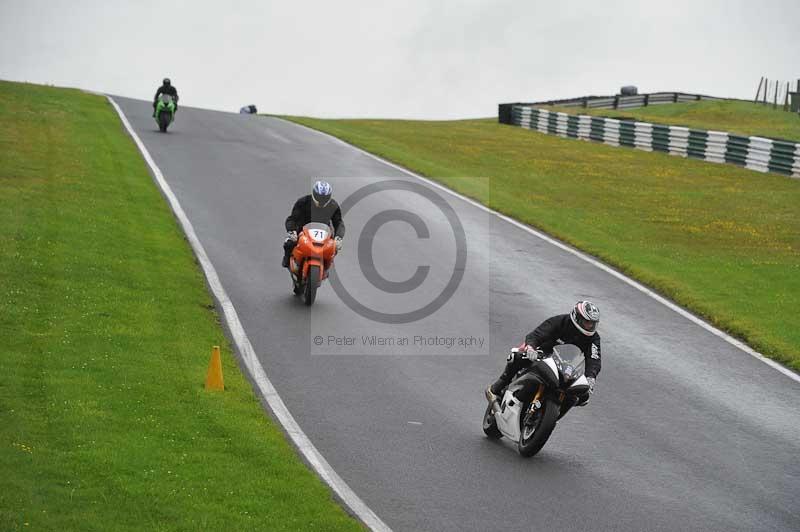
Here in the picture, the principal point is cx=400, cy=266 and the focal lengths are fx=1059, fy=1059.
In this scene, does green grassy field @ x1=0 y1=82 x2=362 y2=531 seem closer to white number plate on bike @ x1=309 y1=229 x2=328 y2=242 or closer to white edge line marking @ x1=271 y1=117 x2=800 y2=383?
white number plate on bike @ x1=309 y1=229 x2=328 y2=242

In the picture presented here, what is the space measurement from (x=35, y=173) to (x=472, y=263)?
10909 millimetres

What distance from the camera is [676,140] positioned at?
4134 centimetres

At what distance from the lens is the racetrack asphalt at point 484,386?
10391mm

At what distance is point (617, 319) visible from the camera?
1770cm

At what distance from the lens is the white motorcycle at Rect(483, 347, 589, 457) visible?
36.9 ft

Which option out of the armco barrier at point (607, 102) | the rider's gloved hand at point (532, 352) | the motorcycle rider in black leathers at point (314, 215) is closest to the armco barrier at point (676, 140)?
the armco barrier at point (607, 102)

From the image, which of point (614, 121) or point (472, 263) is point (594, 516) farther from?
point (614, 121)

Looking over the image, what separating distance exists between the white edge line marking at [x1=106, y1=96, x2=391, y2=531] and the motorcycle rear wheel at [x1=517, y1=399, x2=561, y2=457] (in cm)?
223

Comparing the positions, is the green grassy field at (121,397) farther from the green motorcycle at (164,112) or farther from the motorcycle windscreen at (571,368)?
the green motorcycle at (164,112)

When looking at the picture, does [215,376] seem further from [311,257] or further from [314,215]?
[314,215]

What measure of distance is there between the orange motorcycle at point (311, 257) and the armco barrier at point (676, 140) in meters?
23.2

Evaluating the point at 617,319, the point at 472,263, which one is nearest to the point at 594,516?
the point at 617,319

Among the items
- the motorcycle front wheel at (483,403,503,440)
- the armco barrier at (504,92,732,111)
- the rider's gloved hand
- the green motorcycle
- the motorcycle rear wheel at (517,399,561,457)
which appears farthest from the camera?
the armco barrier at (504,92,732,111)

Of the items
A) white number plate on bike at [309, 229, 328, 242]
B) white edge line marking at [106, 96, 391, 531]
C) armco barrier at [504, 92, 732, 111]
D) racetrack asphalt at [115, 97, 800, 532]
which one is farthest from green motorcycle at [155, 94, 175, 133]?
armco barrier at [504, 92, 732, 111]
